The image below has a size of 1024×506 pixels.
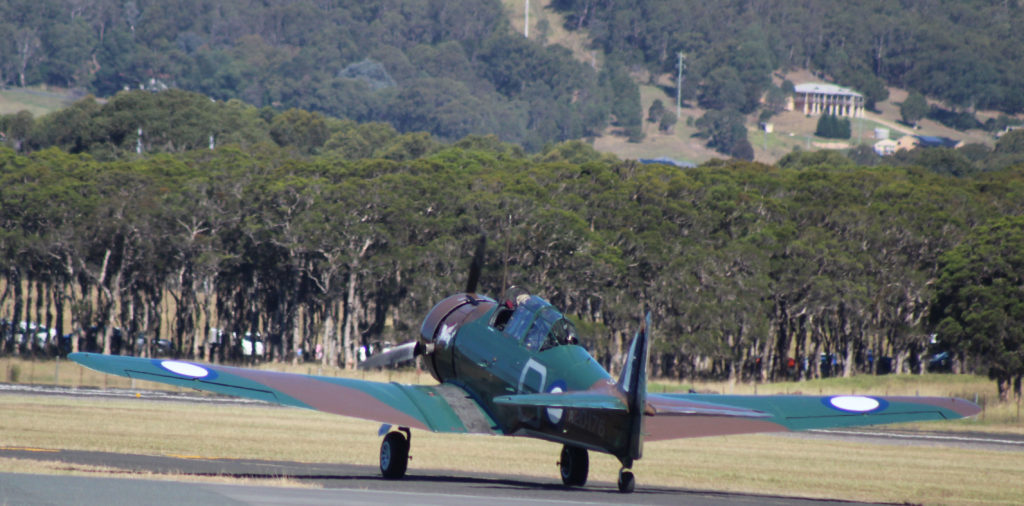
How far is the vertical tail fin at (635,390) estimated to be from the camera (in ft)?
53.7

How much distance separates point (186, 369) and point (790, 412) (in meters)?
8.80

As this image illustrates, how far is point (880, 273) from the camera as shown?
236ft

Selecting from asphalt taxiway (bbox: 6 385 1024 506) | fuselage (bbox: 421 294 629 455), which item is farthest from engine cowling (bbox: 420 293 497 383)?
asphalt taxiway (bbox: 6 385 1024 506)

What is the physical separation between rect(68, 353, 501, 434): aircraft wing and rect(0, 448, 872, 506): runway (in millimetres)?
998

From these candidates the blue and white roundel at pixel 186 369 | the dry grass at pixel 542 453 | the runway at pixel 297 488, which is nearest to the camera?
the runway at pixel 297 488

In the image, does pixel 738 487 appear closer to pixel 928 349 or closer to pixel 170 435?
pixel 170 435

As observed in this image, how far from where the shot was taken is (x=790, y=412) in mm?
19453

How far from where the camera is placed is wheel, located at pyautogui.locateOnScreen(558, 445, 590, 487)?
64.4 feet

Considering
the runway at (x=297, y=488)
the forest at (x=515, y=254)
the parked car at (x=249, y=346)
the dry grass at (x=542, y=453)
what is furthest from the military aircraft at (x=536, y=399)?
the parked car at (x=249, y=346)

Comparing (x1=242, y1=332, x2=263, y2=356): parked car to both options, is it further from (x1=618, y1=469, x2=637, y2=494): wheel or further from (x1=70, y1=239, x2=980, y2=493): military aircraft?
(x1=618, y1=469, x2=637, y2=494): wheel

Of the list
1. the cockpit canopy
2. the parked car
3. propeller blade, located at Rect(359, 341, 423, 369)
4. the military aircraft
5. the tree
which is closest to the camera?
the military aircraft

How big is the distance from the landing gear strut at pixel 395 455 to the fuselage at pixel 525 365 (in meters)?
1.33

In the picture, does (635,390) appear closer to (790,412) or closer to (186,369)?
(790,412)

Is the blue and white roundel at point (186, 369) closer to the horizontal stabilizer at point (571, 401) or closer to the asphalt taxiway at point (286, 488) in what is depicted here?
the asphalt taxiway at point (286, 488)
